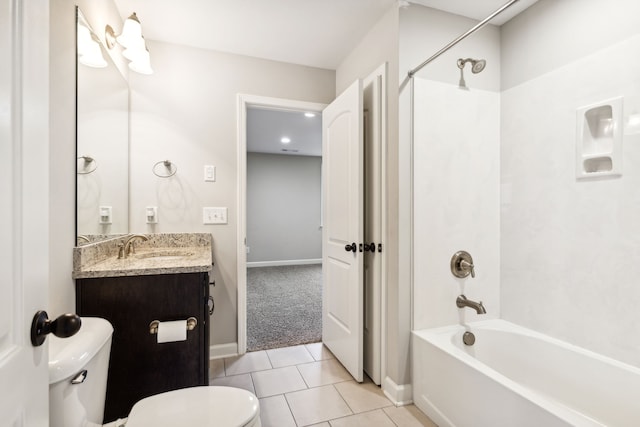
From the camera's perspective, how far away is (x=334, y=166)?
242 cm

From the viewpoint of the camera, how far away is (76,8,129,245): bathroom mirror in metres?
1.51

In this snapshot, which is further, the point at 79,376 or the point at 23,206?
the point at 79,376

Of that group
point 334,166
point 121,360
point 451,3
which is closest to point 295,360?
point 121,360

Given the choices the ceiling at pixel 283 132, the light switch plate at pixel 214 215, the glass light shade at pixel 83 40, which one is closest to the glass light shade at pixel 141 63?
the glass light shade at pixel 83 40

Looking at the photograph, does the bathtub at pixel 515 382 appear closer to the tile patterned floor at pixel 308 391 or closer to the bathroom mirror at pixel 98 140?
the tile patterned floor at pixel 308 391

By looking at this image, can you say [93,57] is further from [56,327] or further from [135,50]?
[56,327]

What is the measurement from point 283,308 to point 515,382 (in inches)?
100

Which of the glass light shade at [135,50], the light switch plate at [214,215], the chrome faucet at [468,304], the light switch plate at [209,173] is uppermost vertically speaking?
the glass light shade at [135,50]

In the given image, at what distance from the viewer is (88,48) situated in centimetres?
157

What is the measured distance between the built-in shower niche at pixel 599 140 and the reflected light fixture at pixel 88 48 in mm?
2598

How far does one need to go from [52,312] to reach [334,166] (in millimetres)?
1829

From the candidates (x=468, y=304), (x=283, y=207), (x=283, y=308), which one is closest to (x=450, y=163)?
(x=468, y=304)

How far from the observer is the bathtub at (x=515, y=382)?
4.25ft

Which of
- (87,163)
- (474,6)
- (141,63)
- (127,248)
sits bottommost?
(127,248)
